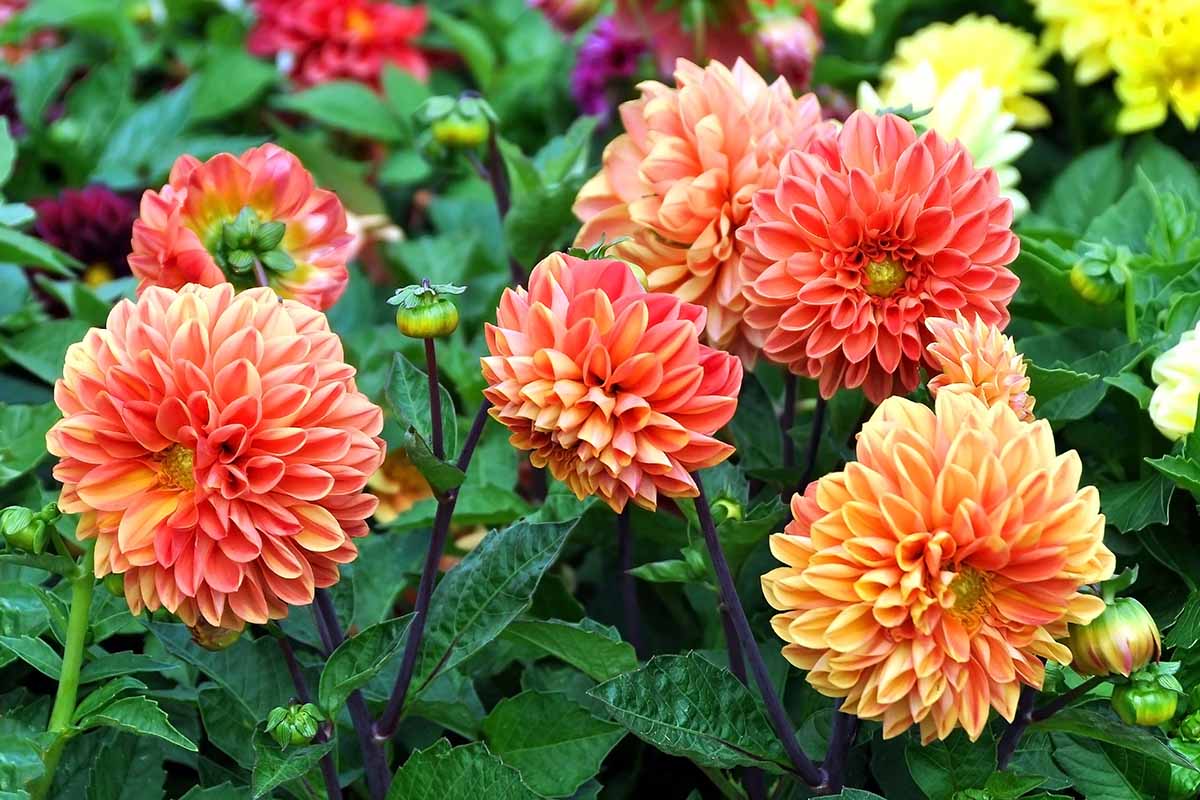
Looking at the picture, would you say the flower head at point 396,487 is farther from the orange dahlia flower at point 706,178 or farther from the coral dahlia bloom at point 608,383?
the coral dahlia bloom at point 608,383

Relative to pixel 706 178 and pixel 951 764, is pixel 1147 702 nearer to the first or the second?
pixel 951 764

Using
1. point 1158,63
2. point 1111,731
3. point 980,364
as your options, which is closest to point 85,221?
point 980,364

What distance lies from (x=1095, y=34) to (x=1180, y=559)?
829 mm

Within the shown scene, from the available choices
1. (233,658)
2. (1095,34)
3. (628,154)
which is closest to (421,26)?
(1095,34)

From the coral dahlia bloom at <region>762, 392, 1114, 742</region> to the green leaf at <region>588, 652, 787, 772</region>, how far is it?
4.9 inches

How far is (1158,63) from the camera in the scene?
1499mm

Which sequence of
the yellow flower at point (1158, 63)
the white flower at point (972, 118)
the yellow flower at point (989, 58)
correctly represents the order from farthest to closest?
the yellow flower at point (989, 58)
the yellow flower at point (1158, 63)
the white flower at point (972, 118)

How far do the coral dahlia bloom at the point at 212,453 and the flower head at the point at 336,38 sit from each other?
1151mm

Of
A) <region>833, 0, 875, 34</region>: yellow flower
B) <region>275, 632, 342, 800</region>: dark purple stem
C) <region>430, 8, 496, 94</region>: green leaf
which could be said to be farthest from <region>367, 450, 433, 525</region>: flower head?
<region>833, 0, 875, 34</region>: yellow flower

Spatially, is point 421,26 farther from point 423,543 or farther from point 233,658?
point 233,658

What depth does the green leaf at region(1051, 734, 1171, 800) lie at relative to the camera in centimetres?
80

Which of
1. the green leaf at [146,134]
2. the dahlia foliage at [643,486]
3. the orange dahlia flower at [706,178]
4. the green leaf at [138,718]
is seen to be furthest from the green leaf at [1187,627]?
the green leaf at [146,134]

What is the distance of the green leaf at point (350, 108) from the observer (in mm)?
1645

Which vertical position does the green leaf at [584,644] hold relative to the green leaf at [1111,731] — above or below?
below
